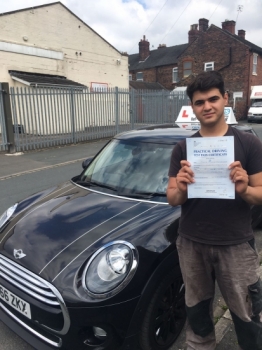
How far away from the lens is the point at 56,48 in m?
18.9

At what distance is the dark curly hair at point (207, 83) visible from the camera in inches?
66.7

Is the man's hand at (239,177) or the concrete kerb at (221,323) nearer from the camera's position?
the man's hand at (239,177)

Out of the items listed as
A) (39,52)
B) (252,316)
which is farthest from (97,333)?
(39,52)

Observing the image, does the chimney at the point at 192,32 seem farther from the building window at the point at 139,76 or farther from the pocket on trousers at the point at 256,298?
the pocket on trousers at the point at 256,298

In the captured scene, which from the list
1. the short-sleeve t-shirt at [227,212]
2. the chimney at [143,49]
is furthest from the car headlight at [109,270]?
the chimney at [143,49]

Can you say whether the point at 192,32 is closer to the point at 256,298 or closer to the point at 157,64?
the point at 157,64

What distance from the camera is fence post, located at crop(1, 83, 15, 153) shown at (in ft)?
35.1

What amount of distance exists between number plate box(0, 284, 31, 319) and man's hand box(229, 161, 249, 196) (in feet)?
5.09

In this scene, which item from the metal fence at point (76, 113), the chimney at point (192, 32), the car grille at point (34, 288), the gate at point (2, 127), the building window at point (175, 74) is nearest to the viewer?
the car grille at point (34, 288)

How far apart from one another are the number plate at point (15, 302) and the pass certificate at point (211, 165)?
134cm

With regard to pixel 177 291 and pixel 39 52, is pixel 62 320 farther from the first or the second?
pixel 39 52

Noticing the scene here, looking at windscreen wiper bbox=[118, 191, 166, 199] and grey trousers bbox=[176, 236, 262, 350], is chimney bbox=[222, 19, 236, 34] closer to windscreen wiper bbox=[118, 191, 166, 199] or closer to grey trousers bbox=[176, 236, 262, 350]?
windscreen wiper bbox=[118, 191, 166, 199]

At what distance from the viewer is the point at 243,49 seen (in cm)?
2809

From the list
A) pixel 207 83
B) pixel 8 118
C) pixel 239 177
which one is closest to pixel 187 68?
pixel 8 118
